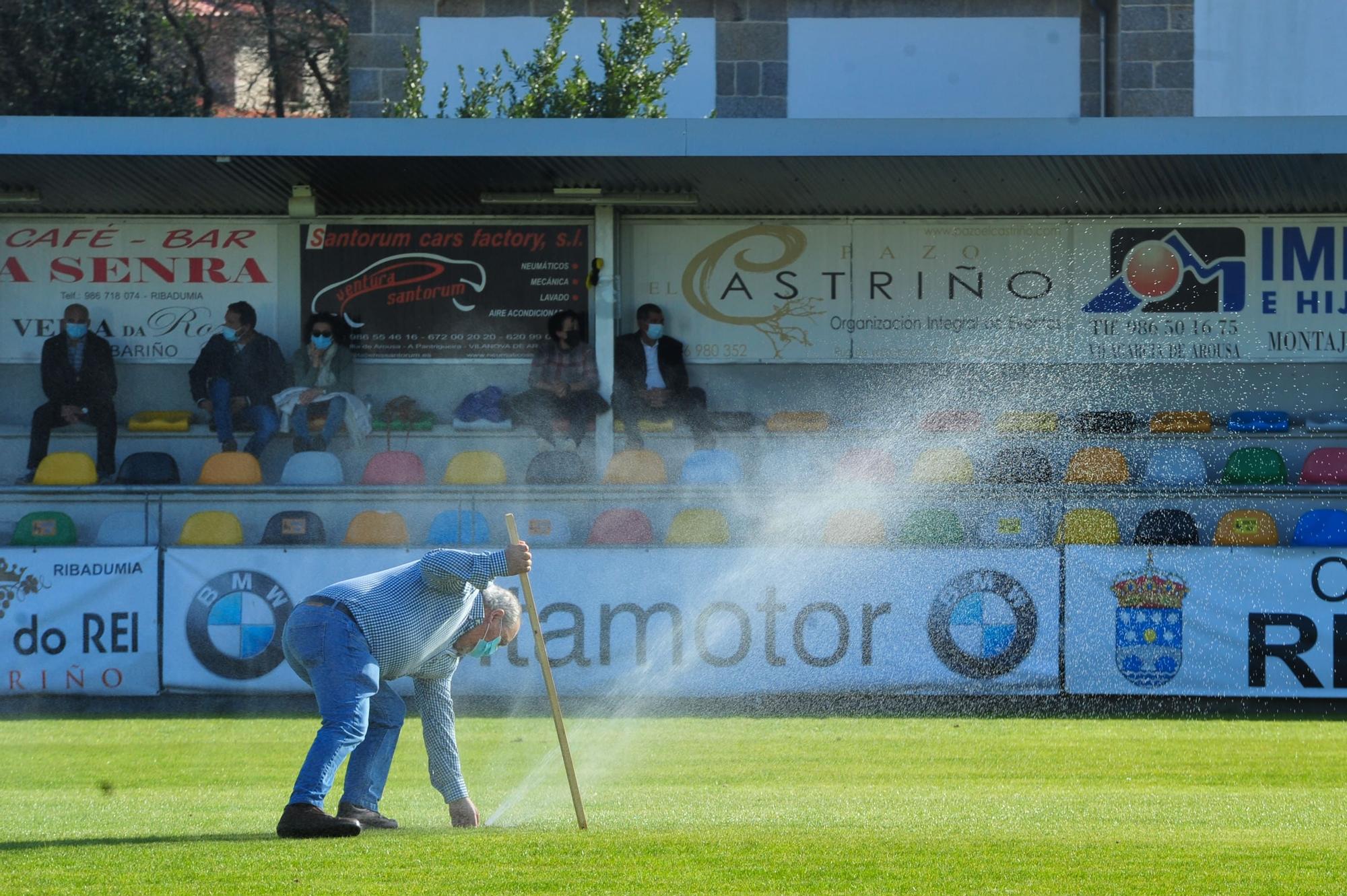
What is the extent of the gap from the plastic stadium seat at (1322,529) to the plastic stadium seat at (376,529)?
295 inches

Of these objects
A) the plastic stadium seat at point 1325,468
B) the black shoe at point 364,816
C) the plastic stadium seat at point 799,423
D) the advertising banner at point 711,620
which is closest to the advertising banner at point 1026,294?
the plastic stadium seat at point 799,423

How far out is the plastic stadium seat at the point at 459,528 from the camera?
1488cm

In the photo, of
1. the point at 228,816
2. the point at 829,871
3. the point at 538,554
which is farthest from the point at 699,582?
the point at 829,871

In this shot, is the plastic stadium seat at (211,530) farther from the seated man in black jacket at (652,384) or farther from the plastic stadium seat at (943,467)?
the plastic stadium seat at (943,467)

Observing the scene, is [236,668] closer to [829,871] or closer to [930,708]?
[930,708]

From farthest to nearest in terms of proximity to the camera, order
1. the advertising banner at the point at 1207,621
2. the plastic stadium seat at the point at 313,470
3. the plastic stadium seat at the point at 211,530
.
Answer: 1. the plastic stadium seat at the point at 313,470
2. the plastic stadium seat at the point at 211,530
3. the advertising banner at the point at 1207,621

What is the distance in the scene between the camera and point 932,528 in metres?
14.8

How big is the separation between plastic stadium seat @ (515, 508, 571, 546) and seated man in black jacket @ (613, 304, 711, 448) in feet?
5.17

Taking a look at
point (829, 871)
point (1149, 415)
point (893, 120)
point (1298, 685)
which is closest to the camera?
point (829, 871)

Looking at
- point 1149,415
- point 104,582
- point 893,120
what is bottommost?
point 104,582

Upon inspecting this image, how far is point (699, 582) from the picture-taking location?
1391 centimetres

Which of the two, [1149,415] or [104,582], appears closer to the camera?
[104,582]

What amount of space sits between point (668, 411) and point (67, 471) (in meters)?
5.61

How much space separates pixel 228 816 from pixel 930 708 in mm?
6610
